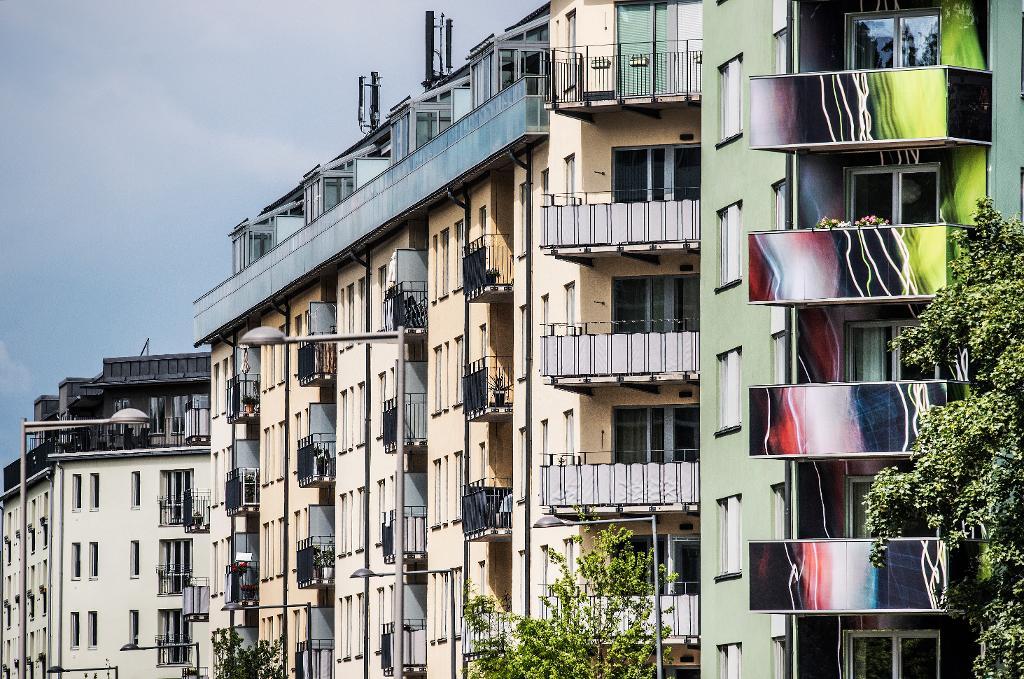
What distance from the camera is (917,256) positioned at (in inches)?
2124

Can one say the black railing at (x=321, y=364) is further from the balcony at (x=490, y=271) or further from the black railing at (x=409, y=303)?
the balcony at (x=490, y=271)

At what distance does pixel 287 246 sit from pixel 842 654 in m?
50.6

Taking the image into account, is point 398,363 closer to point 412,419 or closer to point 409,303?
point 409,303

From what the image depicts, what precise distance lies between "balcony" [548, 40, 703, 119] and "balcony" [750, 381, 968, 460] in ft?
48.6

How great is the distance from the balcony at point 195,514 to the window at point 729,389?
5950cm

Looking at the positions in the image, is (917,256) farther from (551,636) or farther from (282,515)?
(282,515)

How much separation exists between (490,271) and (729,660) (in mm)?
17090

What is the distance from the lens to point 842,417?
54.2m

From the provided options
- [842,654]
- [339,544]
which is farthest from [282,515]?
[842,654]

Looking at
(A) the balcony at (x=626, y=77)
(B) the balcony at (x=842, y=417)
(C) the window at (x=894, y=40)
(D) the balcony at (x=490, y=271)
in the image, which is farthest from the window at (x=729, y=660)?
(D) the balcony at (x=490, y=271)

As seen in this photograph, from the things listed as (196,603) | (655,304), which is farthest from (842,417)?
(196,603)

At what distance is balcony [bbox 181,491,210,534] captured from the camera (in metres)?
122

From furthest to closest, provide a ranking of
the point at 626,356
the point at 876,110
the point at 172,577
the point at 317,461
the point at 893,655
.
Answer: the point at 172,577, the point at 317,461, the point at 626,356, the point at 893,655, the point at 876,110

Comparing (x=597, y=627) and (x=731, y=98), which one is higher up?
(x=731, y=98)
